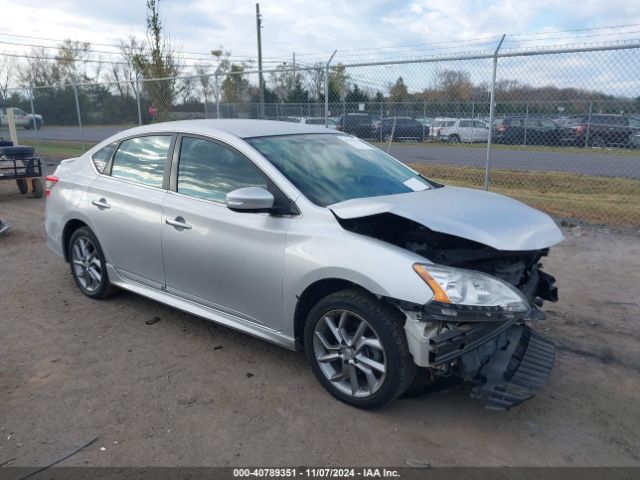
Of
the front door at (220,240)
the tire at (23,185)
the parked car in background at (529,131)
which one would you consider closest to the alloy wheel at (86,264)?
the front door at (220,240)

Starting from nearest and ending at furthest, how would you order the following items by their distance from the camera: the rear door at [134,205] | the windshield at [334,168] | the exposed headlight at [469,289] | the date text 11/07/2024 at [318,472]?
the date text 11/07/2024 at [318,472], the exposed headlight at [469,289], the windshield at [334,168], the rear door at [134,205]

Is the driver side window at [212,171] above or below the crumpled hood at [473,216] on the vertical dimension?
above

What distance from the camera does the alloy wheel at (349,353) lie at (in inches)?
128

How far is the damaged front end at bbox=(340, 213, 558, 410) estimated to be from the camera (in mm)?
2994

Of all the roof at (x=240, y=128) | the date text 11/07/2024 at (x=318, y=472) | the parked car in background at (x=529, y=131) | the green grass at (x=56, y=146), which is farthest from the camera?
the green grass at (x=56, y=146)

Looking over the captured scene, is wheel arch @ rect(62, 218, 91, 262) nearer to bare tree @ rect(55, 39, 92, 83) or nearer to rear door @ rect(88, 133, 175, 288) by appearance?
rear door @ rect(88, 133, 175, 288)

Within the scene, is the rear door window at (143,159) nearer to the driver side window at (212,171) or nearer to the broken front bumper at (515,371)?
the driver side window at (212,171)

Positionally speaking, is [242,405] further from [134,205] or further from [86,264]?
[86,264]

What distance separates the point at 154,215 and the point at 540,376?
3.04m

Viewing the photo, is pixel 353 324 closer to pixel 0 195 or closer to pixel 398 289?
pixel 398 289

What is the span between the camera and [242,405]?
345cm

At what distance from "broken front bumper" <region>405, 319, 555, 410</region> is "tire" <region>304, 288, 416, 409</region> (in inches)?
5.1

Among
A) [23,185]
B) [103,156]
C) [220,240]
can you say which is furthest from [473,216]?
[23,185]

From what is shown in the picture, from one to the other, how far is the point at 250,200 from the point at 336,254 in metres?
0.67
